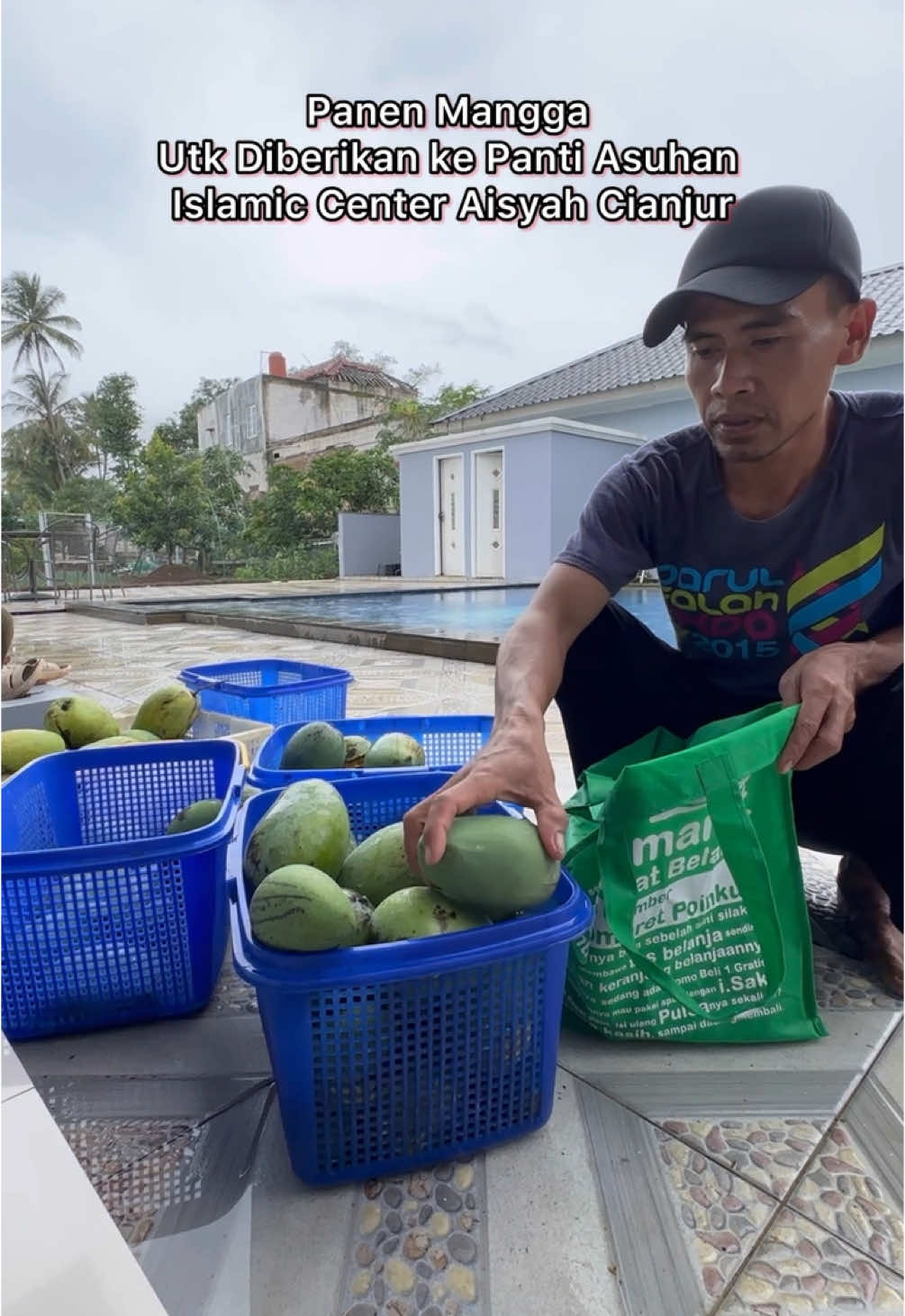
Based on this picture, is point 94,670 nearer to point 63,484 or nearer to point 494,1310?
point 494,1310

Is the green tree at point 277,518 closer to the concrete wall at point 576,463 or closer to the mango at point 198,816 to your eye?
the concrete wall at point 576,463

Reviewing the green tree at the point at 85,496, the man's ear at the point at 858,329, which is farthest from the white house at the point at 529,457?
the green tree at the point at 85,496

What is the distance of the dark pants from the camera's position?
114 centimetres

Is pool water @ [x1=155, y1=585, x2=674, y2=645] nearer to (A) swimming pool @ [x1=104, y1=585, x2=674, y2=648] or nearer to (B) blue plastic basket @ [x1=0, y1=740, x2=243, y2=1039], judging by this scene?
(A) swimming pool @ [x1=104, y1=585, x2=674, y2=648]

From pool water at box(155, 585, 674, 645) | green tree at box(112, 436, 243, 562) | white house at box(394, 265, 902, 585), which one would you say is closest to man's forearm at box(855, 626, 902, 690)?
pool water at box(155, 585, 674, 645)

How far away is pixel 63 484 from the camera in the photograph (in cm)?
2153

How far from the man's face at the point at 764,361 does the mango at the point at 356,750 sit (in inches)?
32.3

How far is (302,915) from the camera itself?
0.76 meters

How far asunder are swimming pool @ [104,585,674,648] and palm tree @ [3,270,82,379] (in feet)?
48.9

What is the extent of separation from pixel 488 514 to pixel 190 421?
1750 cm

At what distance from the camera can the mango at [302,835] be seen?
0.94 metres

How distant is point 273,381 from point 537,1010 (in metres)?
23.4

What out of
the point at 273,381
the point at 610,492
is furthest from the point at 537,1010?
the point at 273,381

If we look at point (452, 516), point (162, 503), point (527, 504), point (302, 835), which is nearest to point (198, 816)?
point (302, 835)
